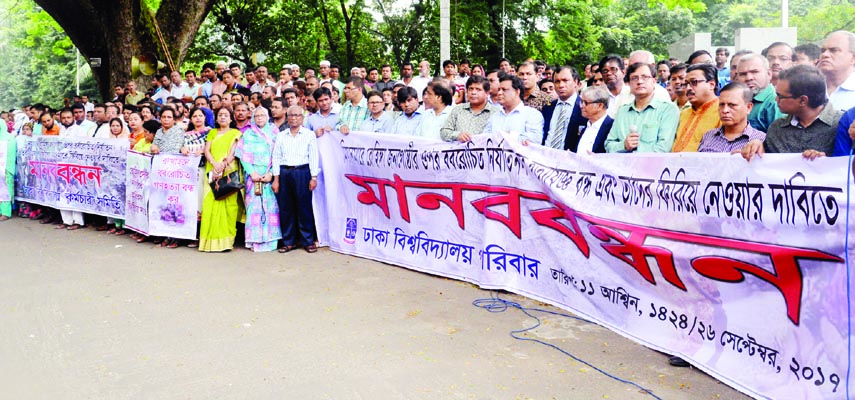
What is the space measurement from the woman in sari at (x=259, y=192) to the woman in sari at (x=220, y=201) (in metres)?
0.20

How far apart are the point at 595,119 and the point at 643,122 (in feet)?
2.18

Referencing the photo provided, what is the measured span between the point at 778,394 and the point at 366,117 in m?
6.17

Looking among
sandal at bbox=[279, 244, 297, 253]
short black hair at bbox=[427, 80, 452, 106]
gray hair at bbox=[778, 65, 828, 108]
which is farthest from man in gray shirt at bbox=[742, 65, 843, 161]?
sandal at bbox=[279, 244, 297, 253]

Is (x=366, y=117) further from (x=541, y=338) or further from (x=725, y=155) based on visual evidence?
(x=725, y=155)

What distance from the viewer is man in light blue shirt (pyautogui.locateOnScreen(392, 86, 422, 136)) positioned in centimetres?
838

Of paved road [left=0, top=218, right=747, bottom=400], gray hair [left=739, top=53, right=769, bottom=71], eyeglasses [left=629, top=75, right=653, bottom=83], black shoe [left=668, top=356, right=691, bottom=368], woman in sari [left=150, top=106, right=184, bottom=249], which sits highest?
gray hair [left=739, top=53, right=769, bottom=71]

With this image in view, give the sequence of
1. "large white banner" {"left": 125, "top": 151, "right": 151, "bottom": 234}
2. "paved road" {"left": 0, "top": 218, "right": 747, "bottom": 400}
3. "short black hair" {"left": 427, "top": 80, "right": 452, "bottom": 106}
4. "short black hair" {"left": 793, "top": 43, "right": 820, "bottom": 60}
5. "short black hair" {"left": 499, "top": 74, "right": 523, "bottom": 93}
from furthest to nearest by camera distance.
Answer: "large white banner" {"left": 125, "top": 151, "right": 151, "bottom": 234} → "short black hair" {"left": 427, "top": 80, "right": 452, "bottom": 106} → "short black hair" {"left": 499, "top": 74, "right": 523, "bottom": 93} → "short black hair" {"left": 793, "top": 43, "right": 820, "bottom": 60} → "paved road" {"left": 0, "top": 218, "right": 747, "bottom": 400}

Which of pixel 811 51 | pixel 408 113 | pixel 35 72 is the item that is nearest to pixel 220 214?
pixel 408 113

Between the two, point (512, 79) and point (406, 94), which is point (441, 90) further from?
point (512, 79)

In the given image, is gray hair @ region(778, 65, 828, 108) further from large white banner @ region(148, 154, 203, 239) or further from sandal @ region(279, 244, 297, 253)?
large white banner @ region(148, 154, 203, 239)

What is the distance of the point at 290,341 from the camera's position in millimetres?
5320

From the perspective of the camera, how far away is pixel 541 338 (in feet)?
17.3

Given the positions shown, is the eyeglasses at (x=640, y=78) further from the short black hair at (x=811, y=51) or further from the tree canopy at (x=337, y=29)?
the tree canopy at (x=337, y=29)

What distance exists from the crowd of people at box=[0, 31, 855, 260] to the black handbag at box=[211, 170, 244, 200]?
6 centimetres
